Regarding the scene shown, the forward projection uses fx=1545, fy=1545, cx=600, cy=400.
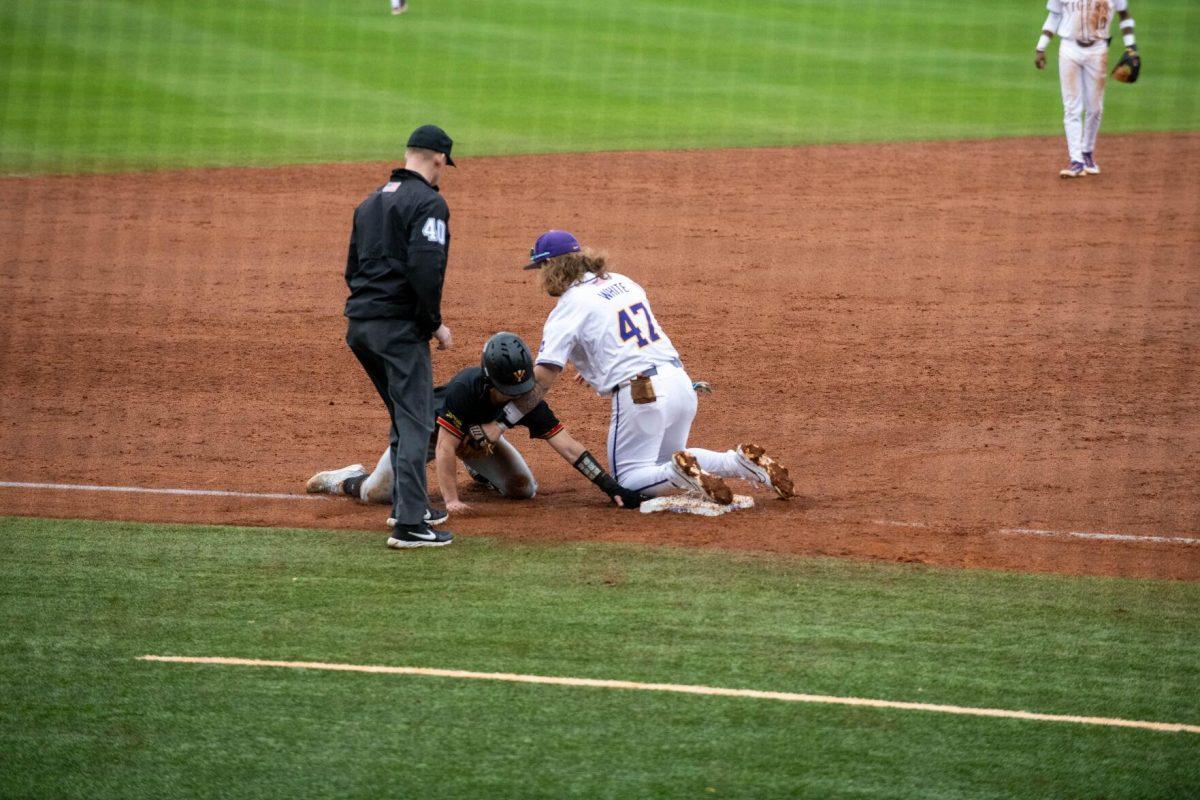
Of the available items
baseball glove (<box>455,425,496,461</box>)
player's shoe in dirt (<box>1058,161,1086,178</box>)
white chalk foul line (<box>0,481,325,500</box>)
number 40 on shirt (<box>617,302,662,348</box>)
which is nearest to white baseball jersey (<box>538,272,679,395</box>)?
number 40 on shirt (<box>617,302,662,348</box>)

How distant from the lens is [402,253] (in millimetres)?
6988

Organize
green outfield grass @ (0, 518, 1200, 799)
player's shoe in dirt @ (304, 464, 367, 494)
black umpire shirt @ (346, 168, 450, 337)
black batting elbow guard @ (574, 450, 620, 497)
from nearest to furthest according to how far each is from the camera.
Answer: green outfield grass @ (0, 518, 1200, 799), black umpire shirt @ (346, 168, 450, 337), black batting elbow guard @ (574, 450, 620, 497), player's shoe in dirt @ (304, 464, 367, 494)

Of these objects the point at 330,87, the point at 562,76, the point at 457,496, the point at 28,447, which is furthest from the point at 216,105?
the point at 457,496

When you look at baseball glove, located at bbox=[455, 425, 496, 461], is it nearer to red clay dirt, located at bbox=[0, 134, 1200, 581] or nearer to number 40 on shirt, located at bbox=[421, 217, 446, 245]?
red clay dirt, located at bbox=[0, 134, 1200, 581]

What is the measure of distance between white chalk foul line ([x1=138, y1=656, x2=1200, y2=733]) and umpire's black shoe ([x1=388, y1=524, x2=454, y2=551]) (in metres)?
1.43

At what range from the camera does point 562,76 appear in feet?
81.5

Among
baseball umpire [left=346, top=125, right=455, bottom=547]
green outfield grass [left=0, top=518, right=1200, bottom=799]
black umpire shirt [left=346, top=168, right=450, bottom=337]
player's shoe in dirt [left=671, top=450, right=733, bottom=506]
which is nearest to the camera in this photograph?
green outfield grass [left=0, top=518, right=1200, bottom=799]

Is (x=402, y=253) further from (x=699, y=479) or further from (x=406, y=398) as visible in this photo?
(x=699, y=479)

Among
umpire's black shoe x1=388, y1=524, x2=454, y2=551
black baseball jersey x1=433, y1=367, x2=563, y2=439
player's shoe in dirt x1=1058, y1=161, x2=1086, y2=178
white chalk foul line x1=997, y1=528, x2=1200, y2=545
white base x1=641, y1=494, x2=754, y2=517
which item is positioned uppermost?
player's shoe in dirt x1=1058, y1=161, x2=1086, y2=178

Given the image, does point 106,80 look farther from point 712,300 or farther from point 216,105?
point 712,300

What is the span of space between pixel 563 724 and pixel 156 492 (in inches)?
148

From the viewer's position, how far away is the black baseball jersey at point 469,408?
24.7 ft

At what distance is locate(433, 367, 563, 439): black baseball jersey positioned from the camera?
7.52 m

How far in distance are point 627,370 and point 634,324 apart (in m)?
0.23
